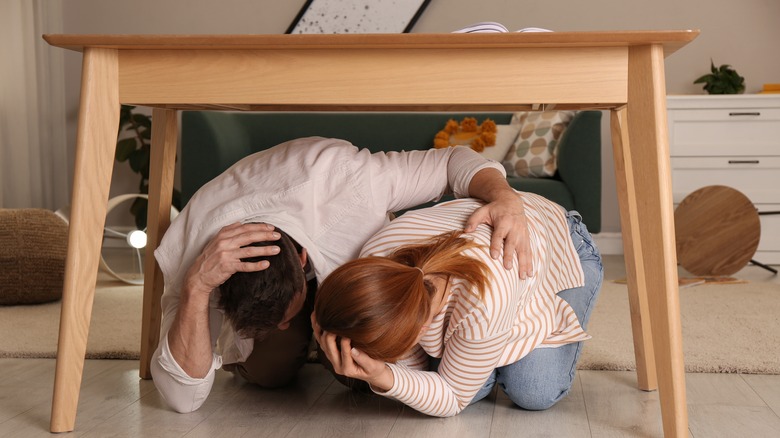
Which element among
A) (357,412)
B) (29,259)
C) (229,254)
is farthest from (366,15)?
A: (229,254)

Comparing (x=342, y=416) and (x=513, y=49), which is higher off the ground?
(x=513, y=49)

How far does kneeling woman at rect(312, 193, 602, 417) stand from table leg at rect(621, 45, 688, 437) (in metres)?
0.21

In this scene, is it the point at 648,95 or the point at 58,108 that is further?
the point at 58,108

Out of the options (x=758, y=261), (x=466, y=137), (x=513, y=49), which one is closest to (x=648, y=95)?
(x=513, y=49)

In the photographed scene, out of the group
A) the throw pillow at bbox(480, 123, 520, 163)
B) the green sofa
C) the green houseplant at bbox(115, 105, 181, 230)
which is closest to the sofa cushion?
the green sofa

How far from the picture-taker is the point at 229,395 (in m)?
1.61

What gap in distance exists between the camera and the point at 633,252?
5.33ft

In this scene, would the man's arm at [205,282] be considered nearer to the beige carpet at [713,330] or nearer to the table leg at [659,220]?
the table leg at [659,220]

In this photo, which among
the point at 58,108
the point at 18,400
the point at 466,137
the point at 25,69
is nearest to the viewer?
the point at 18,400

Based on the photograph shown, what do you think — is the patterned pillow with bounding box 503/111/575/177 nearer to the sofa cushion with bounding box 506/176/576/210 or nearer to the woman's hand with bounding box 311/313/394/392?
the sofa cushion with bounding box 506/176/576/210

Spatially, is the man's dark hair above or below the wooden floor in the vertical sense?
above

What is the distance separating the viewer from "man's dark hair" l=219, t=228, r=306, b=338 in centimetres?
125

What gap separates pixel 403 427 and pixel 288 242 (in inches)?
15.0

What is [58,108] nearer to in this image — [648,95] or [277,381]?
[277,381]
